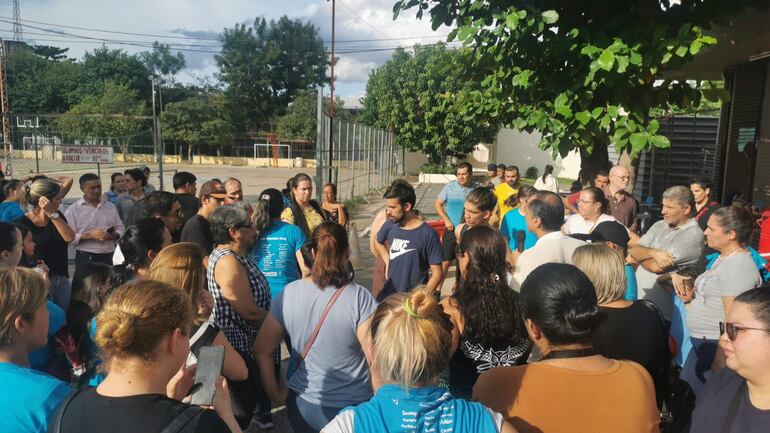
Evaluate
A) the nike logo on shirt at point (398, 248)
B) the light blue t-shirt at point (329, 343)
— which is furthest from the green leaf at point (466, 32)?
the light blue t-shirt at point (329, 343)

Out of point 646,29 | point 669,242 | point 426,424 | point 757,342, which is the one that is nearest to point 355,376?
point 426,424

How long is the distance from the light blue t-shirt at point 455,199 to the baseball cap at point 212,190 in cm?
280

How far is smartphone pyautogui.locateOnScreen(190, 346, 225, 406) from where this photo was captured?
153 cm

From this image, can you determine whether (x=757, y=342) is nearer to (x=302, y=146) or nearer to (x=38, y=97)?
(x=302, y=146)

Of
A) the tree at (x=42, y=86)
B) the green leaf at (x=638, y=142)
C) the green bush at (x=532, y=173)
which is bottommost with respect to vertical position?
the green bush at (x=532, y=173)

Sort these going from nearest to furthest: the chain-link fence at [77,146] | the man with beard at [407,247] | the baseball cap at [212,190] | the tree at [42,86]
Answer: the man with beard at [407,247] → the baseball cap at [212,190] → the chain-link fence at [77,146] → the tree at [42,86]

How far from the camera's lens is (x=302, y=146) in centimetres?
5044

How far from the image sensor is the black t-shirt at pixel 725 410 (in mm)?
1716

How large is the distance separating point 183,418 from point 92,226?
4689 millimetres

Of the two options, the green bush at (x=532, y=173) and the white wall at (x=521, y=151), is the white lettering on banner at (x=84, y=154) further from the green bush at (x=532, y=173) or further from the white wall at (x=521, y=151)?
the white wall at (x=521, y=151)

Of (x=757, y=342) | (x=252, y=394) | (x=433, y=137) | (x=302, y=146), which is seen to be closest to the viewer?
(x=757, y=342)

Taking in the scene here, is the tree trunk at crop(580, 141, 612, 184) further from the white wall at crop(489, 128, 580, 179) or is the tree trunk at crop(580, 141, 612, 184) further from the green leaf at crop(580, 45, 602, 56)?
the white wall at crop(489, 128, 580, 179)

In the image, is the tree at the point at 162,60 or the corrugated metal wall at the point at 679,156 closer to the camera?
the corrugated metal wall at the point at 679,156

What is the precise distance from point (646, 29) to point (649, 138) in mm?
975
